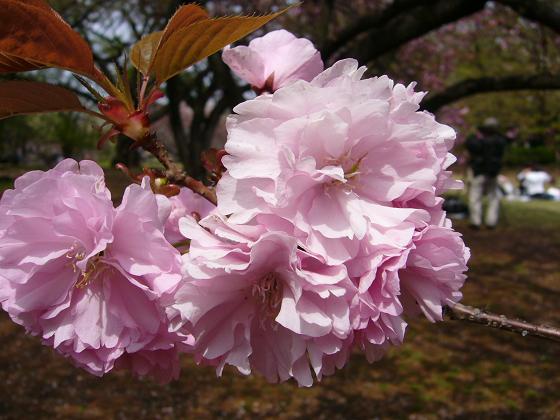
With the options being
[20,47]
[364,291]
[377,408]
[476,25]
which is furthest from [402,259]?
[476,25]

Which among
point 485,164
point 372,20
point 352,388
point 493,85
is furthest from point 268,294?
point 485,164

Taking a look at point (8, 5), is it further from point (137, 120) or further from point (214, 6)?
point (214, 6)

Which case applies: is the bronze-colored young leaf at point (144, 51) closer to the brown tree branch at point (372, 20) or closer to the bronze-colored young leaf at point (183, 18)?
the bronze-colored young leaf at point (183, 18)

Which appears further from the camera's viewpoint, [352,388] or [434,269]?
[352,388]

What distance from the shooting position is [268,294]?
74cm

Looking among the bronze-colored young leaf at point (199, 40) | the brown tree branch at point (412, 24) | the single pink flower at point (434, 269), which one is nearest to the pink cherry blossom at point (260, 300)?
the single pink flower at point (434, 269)

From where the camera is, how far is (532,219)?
12.4 meters

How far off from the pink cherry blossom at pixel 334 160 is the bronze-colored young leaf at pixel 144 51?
25 centimetres

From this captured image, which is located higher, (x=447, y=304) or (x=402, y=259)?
(x=402, y=259)

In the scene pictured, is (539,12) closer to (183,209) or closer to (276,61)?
(276,61)

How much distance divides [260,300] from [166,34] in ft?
1.18

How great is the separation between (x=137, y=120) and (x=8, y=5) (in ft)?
0.70

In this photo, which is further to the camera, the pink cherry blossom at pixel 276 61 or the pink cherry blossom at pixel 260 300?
the pink cherry blossom at pixel 276 61

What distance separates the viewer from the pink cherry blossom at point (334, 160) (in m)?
0.68
